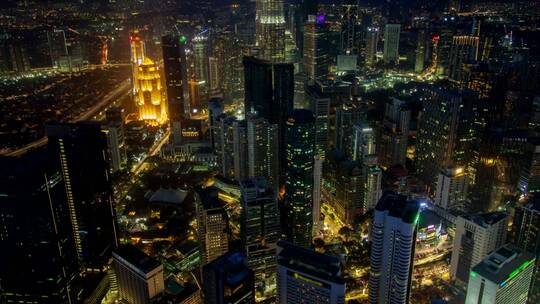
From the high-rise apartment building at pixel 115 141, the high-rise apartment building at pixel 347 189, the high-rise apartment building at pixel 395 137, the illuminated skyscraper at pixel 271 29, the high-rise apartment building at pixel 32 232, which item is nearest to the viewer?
the high-rise apartment building at pixel 32 232

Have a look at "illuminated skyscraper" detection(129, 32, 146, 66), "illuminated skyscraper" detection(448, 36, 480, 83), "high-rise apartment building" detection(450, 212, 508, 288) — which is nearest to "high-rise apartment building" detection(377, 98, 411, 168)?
"high-rise apartment building" detection(450, 212, 508, 288)

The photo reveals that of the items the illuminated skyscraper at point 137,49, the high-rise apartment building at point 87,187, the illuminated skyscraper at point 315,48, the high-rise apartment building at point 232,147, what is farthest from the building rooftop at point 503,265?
the illuminated skyscraper at point 315,48

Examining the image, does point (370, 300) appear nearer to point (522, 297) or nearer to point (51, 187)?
point (522, 297)

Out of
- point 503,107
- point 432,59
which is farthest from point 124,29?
point 432,59

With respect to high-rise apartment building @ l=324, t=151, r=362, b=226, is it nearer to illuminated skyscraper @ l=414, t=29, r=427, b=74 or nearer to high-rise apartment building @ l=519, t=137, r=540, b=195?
high-rise apartment building @ l=519, t=137, r=540, b=195

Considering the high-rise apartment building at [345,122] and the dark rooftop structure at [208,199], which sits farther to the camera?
the high-rise apartment building at [345,122]

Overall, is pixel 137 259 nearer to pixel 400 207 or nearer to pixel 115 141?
pixel 400 207

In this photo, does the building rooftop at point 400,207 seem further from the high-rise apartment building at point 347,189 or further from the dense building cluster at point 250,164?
the high-rise apartment building at point 347,189

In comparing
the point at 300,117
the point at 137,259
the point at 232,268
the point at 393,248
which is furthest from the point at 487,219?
the point at 137,259
